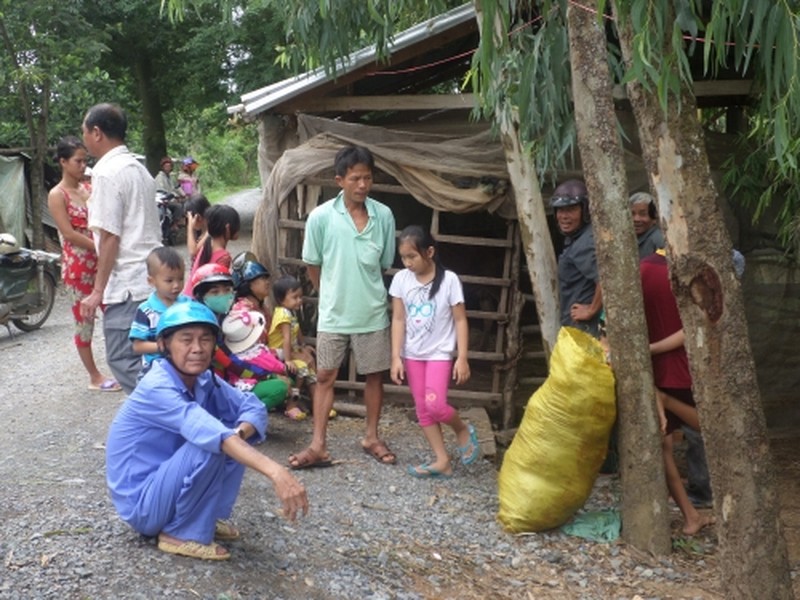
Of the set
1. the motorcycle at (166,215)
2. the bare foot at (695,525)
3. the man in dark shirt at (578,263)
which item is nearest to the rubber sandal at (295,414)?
the man in dark shirt at (578,263)

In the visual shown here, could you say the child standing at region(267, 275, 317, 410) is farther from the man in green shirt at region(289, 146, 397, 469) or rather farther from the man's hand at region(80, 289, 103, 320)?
the man's hand at region(80, 289, 103, 320)

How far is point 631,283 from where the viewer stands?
191 inches

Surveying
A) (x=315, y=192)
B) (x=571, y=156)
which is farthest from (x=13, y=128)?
(x=571, y=156)

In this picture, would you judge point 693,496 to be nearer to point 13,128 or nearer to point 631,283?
point 631,283

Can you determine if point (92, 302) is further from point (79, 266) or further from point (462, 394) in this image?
point (462, 394)

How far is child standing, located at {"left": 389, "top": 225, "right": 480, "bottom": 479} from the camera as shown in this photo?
5.65 metres

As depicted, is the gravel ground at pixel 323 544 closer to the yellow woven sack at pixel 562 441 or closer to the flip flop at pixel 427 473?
the flip flop at pixel 427 473

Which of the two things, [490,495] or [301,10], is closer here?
[490,495]

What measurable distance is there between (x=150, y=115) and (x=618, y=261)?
1989cm

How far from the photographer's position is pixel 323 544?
185 inches

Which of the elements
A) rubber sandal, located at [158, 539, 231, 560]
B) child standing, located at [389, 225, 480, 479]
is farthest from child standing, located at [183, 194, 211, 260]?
rubber sandal, located at [158, 539, 231, 560]

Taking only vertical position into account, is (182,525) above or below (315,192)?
below

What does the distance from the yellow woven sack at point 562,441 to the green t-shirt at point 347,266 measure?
121 centimetres

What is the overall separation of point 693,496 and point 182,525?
11.2 ft
